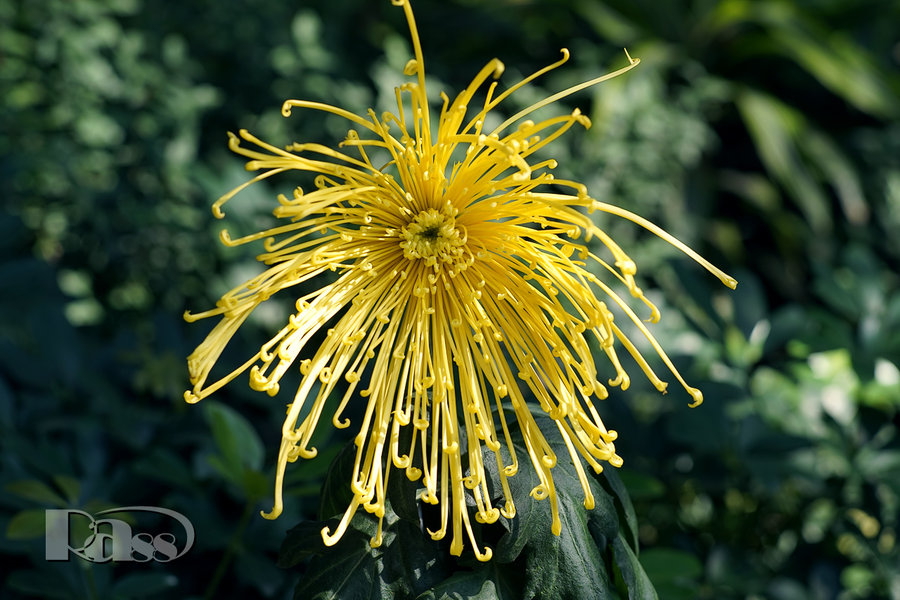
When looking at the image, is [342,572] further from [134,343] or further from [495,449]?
[134,343]

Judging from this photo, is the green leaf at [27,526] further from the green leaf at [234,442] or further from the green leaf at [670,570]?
the green leaf at [670,570]

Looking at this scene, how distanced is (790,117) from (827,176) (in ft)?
0.87

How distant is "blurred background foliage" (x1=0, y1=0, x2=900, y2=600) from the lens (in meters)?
1.10

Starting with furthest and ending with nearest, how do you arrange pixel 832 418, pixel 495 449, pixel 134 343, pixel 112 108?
pixel 112 108
pixel 134 343
pixel 832 418
pixel 495 449

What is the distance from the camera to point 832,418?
1.21m

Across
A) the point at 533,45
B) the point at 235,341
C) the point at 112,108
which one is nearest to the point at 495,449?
the point at 235,341

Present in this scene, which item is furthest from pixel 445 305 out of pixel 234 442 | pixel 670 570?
pixel 670 570

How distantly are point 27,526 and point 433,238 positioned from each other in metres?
0.59

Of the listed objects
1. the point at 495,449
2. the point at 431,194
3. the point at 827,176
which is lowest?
the point at 495,449

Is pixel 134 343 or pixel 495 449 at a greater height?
pixel 134 343

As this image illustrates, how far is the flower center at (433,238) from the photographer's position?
0.69 m

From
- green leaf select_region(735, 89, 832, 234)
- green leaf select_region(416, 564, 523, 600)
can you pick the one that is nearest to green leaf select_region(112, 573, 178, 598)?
green leaf select_region(416, 564, 523, 600)

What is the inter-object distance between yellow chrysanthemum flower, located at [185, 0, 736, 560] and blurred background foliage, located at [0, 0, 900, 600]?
0.96ft

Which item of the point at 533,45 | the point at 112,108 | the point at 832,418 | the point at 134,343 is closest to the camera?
the point at 832,418
